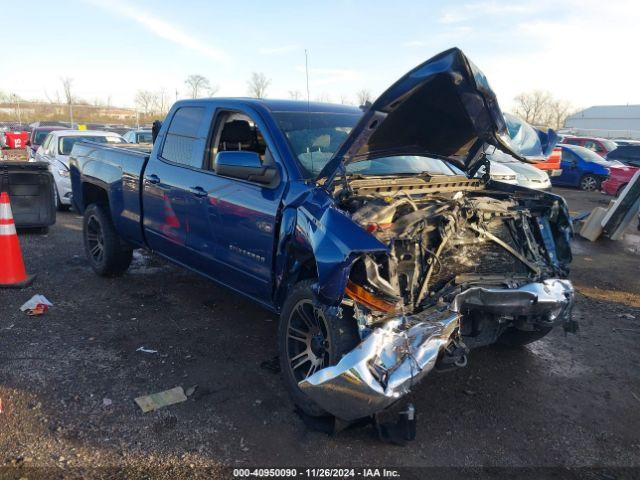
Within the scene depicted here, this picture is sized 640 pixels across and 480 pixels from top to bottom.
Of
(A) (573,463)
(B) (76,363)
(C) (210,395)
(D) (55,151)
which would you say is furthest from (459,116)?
(D) (55,151)

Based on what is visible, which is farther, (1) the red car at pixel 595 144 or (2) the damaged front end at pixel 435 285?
(1) the red car at pixel 595 144

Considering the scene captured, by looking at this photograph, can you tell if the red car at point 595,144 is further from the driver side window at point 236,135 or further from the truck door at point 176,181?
the truck door at point 176,181

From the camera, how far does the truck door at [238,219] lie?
12.3 ft

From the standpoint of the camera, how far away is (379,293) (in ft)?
9.98

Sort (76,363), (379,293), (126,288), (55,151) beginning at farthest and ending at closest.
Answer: (55,151) → (126,288) → (76,363) → (379,293)

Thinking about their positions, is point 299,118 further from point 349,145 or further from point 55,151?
point 55,151

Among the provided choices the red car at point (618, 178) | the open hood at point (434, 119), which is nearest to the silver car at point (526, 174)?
the red car at point (618, 178)

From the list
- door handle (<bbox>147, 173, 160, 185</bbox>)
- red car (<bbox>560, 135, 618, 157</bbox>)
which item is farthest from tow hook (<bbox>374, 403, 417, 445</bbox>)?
red car (<bbox>560, 135, 618, 157</bbox>)

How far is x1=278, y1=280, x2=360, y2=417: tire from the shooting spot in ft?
10.0

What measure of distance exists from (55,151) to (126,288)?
6157 millimetres

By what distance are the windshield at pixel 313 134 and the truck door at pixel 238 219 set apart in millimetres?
174

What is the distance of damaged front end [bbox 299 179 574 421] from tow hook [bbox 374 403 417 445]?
1.16ft

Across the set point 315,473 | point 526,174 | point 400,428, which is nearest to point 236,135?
point 400,428

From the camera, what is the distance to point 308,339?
3.46m
